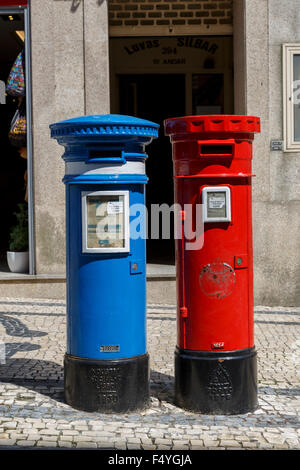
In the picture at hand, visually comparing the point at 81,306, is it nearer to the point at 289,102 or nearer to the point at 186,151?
the point at 186,151

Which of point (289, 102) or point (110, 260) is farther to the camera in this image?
point (289, 102)

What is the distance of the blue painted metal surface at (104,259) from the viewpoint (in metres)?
5.32

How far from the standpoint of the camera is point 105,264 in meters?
5.36

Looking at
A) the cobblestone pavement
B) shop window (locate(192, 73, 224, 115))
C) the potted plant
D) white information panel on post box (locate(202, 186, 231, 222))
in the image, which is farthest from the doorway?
white information panel on post box (locate(202, 186, 231, 222))

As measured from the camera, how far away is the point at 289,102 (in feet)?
31.7

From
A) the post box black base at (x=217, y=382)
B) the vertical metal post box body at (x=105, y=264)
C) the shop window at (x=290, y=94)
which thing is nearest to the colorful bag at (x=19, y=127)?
the shop window at (x=290, y=94)

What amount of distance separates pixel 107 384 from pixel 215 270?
43.4 inches

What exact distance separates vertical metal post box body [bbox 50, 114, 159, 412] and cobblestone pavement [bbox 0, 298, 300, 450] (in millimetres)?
240

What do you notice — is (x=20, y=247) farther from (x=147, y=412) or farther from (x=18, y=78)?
(x=147, y=412)

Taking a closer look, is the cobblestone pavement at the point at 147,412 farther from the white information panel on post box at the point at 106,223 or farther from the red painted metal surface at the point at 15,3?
Answer: the red painted metal surface at the point at 15,3

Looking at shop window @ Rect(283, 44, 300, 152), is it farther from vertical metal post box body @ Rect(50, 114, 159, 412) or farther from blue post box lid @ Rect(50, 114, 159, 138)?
blue post box lid @ Rect(50, 114, 159, 138)
